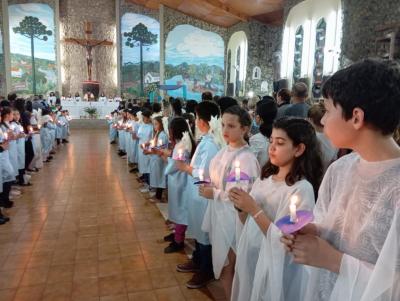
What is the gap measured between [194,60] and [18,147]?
15844mm

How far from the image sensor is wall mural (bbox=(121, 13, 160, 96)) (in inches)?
778

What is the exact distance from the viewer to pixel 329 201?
130cm

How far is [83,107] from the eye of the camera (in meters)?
17.4

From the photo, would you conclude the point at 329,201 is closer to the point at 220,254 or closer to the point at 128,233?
the point at 220,254

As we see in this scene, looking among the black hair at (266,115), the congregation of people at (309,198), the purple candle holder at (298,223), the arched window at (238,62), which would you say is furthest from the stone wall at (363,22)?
the arched window at (238,62)

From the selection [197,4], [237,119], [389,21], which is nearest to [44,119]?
[237,119]

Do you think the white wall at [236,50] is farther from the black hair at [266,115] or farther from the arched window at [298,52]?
the black hair at [266,115]

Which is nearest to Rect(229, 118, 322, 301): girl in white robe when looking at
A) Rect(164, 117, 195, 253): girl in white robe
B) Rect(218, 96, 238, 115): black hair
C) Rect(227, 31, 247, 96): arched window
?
Rect(164, 117, 195, 253): girl in white robe

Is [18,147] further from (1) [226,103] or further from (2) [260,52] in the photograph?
(2) [260,52]

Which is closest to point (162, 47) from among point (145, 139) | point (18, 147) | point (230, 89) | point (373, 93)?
point (230, 89)

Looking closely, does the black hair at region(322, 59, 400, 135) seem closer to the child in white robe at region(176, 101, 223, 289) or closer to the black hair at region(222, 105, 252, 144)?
the black hair at region(222, 105, 252, 144)

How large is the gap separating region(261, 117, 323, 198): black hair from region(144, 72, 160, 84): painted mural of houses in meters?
19.1

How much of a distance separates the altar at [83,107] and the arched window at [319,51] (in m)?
10.8

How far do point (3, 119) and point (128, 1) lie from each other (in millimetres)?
16039
